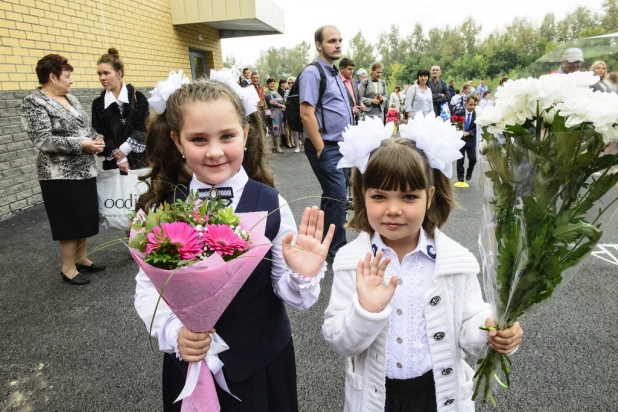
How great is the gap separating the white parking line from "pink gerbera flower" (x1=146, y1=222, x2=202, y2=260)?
459 cm

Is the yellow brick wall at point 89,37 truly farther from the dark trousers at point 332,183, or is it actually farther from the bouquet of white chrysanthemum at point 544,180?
the bouquet of white chrysanthemum at point 544,180

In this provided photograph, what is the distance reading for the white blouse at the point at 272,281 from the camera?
1442 millimetres

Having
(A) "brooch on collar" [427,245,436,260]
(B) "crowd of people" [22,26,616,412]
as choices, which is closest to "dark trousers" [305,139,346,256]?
(B) "crowd of people" [22,26,616,412]

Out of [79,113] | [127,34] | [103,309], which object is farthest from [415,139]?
[127,34]

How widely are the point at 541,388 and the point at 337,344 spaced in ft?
5.57

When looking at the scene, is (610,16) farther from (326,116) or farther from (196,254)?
(196,254)

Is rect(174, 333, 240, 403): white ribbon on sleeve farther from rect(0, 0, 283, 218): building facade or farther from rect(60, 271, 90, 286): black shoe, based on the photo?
rect(0, 0, 283, 218): building facade

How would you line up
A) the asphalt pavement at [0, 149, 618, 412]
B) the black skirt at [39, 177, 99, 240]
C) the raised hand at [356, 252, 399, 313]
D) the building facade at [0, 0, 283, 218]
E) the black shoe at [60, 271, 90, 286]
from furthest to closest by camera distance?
the building facade at [0, 0, 283, 218]
the black shoe at [60, 271, 90, 286]
the black skirt at [39, 177, 99, 240]
the asphalt pavement at [0, 149, 618, 412]
the raised hand at [356, 252, 399, 313]

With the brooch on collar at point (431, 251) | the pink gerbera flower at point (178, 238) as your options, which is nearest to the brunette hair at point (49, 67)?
the pink gerbera flower at point (178, 238)

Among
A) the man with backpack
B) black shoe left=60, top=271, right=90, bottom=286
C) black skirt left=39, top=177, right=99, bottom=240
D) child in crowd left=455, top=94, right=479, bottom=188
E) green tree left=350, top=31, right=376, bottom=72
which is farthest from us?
green tree left=350, top=31, right=376, bottom=72

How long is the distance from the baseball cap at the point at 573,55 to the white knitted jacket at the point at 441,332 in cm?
100

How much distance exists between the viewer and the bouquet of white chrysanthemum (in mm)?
1187

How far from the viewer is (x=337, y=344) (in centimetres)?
153

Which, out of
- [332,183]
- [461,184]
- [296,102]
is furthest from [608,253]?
[296,102]
